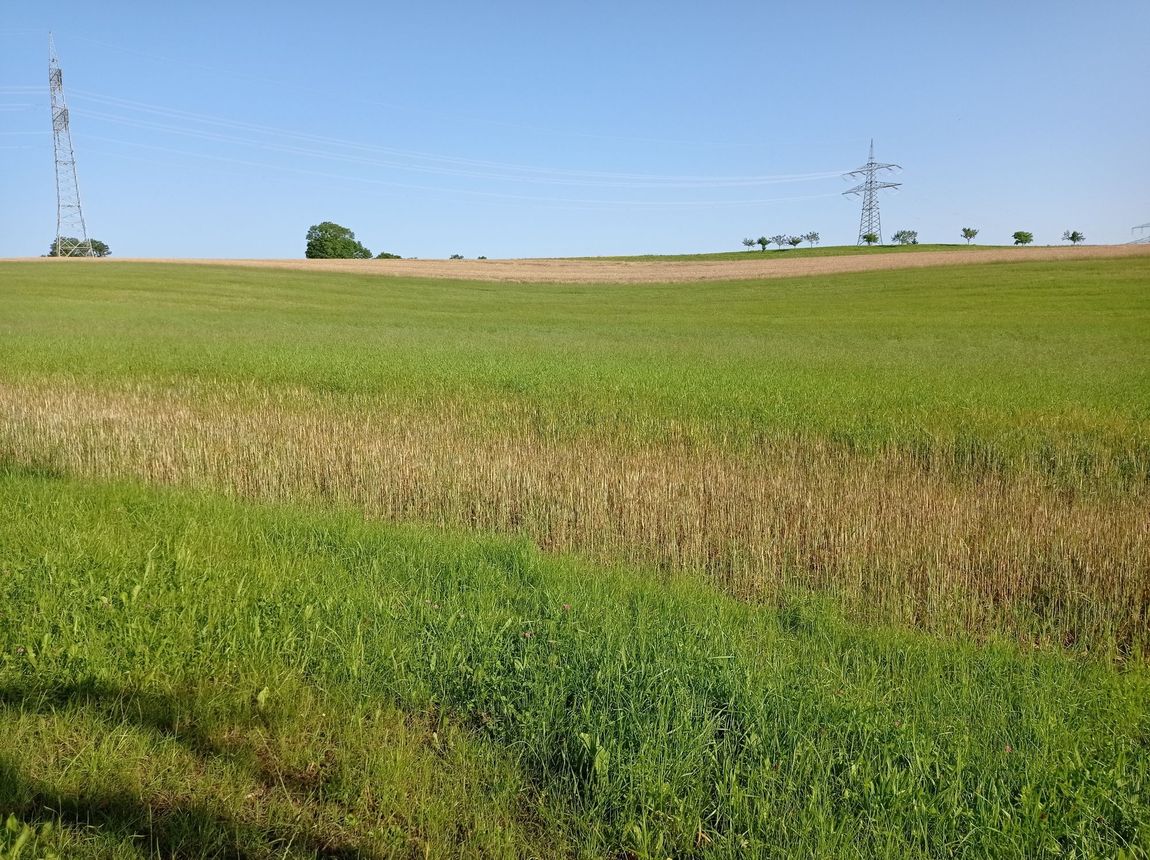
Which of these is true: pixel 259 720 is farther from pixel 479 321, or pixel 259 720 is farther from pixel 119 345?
pixel 479 321

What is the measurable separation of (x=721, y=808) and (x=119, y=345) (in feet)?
77.6

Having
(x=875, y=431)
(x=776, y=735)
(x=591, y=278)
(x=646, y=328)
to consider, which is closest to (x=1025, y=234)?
(x=591, y=278)

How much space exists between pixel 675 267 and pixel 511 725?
72.9 m

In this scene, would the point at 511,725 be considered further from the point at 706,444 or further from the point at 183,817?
the point at 706,444

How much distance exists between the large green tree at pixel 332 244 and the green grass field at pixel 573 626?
111774 millimetres

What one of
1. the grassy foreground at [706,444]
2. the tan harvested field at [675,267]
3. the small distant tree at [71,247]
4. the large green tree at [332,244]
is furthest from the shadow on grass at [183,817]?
the large green tree at [332,244]

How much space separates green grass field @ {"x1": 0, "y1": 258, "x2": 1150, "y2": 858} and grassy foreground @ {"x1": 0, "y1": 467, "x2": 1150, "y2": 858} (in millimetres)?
20

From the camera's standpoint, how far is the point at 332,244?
119062 millimetres

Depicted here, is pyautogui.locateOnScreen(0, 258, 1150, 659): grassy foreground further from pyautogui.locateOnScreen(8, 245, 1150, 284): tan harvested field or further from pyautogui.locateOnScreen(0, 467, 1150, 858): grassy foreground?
pyautogui.locateOnScreen(8, 245, 1150, 284): tan harvested field

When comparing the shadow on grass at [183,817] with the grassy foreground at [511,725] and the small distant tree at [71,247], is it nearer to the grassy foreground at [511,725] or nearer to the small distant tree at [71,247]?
the grassy foreground at [511,725]

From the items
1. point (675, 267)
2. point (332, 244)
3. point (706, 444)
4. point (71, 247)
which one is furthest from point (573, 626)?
point (332, 244)

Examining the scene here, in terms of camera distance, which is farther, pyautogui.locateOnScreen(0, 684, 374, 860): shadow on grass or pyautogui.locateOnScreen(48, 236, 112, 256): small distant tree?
pyautogui.locateOnScreen(48, 236, 112, 256): small distant tree

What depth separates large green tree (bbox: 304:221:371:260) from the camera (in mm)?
118750

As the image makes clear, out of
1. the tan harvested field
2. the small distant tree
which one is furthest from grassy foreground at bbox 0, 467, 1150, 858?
the small distant tree
